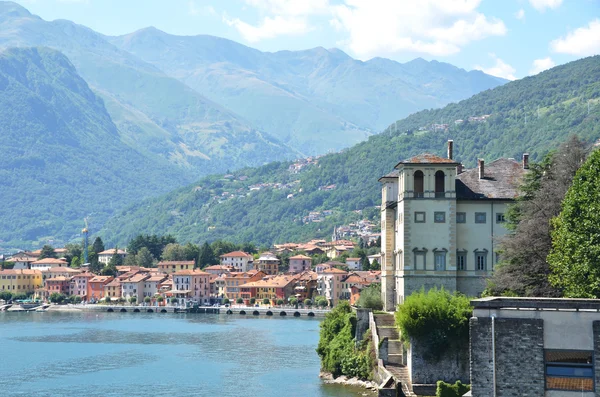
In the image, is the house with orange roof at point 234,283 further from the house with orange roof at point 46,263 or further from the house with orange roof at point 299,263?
the house with orange roof at point 46,263

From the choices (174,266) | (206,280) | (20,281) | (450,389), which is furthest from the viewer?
(20,281)

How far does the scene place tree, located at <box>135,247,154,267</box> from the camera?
626 ft

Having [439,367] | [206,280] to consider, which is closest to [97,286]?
[206,280]

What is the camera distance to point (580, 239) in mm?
34625

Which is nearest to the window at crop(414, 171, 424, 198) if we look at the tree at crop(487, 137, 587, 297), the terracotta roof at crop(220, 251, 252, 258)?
the tree at crop(487, 137, 587, 297)

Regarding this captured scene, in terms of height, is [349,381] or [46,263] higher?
[46,263]

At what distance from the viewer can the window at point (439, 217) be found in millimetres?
47219

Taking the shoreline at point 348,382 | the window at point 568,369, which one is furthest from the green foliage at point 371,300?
the window at point 568,369

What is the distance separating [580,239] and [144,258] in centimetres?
16151

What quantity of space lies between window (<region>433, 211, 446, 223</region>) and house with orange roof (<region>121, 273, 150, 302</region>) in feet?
396

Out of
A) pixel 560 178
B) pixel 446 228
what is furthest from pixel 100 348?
pixel 560 178

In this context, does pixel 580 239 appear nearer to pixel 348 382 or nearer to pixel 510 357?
pixel 510 357

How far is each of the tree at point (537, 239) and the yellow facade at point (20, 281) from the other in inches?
5736

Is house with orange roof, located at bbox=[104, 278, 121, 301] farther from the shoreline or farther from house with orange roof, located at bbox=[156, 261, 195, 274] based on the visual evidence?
the shoreline
